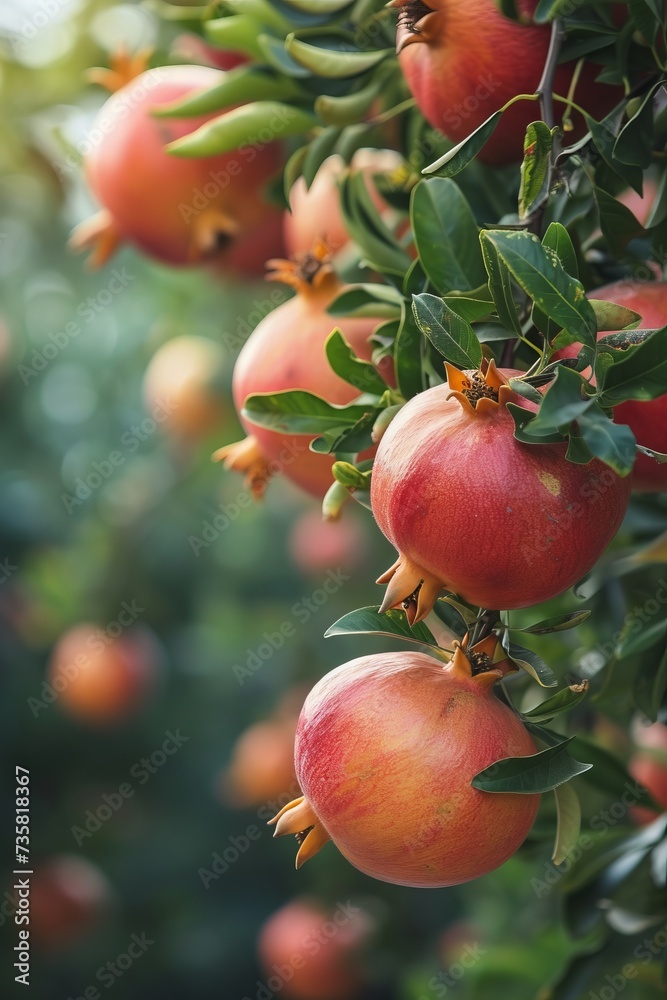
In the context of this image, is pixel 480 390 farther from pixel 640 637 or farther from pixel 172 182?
pixel 172 182

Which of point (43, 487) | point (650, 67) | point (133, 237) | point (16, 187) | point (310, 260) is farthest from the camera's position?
point (43, 487)

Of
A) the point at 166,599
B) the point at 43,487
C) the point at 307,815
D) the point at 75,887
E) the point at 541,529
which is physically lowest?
the point at 75,887

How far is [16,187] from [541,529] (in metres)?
1.99

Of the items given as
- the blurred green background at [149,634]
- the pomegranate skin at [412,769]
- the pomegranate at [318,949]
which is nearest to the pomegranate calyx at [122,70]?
the pomegranate skin at [412,769]

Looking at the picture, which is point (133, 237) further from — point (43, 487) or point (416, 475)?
point (43, 487)

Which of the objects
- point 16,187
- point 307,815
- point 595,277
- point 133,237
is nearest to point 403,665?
point 307,815

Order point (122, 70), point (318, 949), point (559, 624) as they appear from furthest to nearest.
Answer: point (318, 949) < point (122, 70) < point (559, 624)

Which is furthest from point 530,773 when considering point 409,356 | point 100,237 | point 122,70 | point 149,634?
point 149,634

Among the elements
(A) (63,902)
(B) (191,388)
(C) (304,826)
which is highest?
(C) (304,826)

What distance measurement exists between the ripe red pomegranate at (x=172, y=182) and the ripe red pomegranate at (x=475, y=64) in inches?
12.7

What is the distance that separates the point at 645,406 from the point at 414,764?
0.79 feet

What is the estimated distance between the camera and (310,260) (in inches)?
30.8

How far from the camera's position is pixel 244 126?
0.84 metres

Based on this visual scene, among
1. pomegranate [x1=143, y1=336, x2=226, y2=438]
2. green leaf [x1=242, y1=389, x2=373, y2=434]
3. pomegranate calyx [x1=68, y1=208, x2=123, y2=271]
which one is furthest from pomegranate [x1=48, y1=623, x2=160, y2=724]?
green leaf [x1=242, y1=389, x2=373, y2=434]
